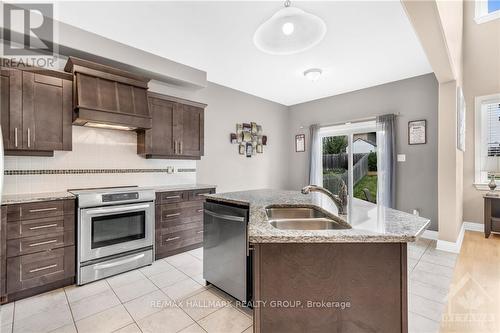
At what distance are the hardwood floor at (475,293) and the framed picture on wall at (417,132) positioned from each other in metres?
1.71

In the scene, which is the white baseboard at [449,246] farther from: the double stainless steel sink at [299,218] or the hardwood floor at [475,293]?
the double stainless steel sink at [299,218]

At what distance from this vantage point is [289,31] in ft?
6.73

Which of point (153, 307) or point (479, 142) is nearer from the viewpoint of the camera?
point (153, 307)

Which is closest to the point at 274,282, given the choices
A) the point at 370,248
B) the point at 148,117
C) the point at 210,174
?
the point at 370,248

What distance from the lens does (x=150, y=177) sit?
3.59 m

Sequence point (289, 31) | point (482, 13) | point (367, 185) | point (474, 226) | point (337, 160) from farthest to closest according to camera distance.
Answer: point (337, 160)
point (367, 185)
point (474, 226)
point (482, 13)
point (289, 31)

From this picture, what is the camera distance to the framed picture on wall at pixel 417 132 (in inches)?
155

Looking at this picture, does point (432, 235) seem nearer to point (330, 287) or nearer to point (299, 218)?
point (299, 218)

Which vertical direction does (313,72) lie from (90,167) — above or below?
above

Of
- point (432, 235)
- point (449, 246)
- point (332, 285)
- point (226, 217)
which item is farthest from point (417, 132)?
point (332, 285)

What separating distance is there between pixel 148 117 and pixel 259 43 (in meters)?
1.77

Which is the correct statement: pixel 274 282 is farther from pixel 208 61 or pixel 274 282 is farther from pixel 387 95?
pixel 387 95

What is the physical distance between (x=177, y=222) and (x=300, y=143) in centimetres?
355

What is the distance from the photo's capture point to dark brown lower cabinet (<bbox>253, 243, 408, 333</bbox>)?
1.17 metres
